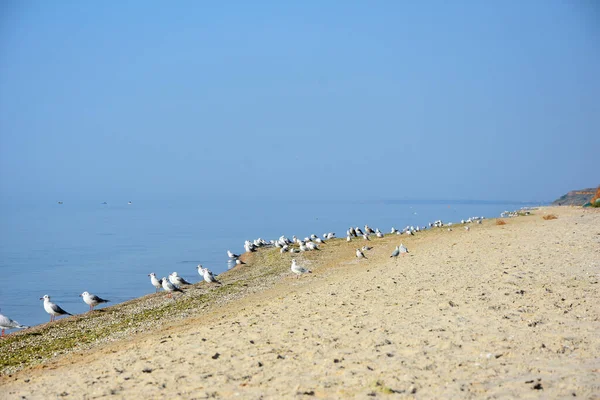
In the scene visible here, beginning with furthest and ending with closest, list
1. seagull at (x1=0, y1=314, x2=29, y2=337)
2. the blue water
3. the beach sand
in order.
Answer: the blue water → seagull at (x1=0, y1=314, x2=29, y2=337) → the beach sand

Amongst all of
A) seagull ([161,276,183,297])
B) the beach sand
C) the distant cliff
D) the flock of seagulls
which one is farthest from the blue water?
the distant cliff

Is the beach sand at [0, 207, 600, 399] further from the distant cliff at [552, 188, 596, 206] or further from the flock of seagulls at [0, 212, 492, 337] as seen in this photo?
the distant cliff at [552, 188, 596, 206]

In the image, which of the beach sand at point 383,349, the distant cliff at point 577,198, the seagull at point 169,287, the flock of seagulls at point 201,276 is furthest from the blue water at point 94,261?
the distant cliff at point 577,198

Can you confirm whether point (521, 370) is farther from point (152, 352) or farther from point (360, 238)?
point (360, 238)

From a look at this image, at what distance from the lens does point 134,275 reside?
99.3 feet

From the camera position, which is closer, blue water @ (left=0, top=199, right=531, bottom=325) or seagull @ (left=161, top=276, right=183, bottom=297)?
seagull @ (left=161, top=276, right=183, bottom=297)

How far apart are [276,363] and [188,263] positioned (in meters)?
27.5

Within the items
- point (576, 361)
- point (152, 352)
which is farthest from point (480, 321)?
point (152, 352)

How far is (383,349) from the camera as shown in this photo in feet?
28.2

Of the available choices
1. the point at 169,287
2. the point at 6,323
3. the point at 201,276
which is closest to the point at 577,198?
the point at 201,276

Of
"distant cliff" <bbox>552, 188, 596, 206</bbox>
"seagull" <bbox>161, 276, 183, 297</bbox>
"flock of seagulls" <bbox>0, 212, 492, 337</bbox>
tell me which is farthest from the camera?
"distant cliff" <bbox>552, 188, 596, 206</bbox>

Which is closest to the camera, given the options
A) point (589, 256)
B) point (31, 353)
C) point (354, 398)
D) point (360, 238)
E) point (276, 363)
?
point (354, 398)

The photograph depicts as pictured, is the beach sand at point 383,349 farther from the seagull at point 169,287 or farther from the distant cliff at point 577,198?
the distant cliff at point 577,198

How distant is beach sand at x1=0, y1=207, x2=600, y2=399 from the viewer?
709cm
